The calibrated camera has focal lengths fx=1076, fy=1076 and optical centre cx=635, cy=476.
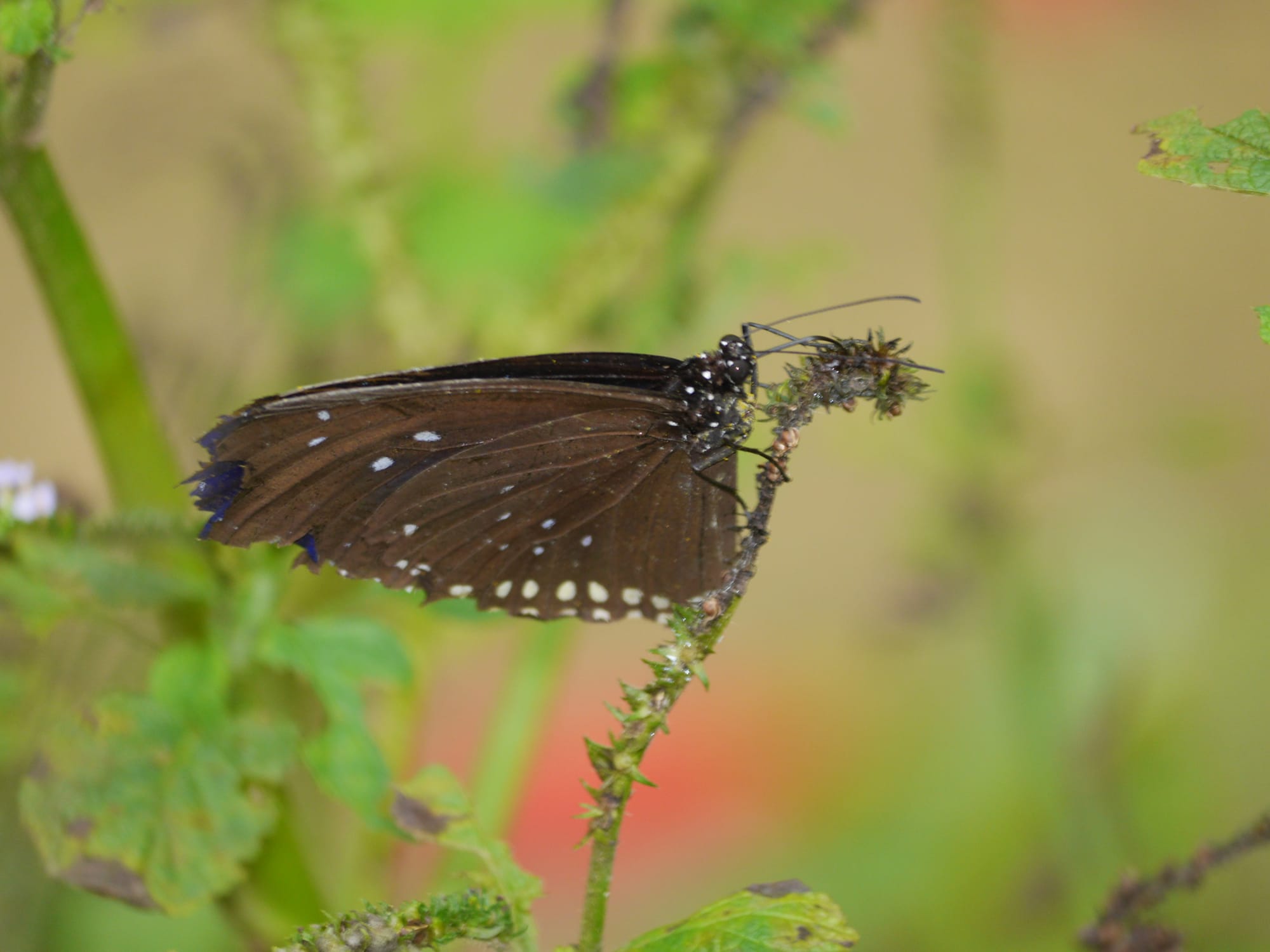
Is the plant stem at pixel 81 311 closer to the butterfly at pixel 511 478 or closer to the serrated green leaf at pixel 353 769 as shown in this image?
the butterfly at pixel 511 478

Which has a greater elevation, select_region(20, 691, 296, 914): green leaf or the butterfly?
the butterfly

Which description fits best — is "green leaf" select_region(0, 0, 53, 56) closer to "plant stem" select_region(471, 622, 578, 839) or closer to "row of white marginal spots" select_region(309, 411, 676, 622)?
"row of white marginal spots" select_region(309, 411, 676, 622)

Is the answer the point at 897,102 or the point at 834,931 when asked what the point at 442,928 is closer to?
the point at 834,931

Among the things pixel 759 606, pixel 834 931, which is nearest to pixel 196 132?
pixel 759 606

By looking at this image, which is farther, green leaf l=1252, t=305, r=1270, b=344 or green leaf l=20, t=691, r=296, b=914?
green leaf l=20, t=691, r=296, b=914

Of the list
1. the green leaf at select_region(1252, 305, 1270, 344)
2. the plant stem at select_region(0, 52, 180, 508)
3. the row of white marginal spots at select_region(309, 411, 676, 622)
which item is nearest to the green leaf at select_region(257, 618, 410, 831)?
the row of white marginal spots at select_region(309, 411, 676, 622)

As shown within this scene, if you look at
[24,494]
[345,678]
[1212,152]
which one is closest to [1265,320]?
[1212,152]

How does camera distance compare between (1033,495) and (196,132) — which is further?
(1033,495)
